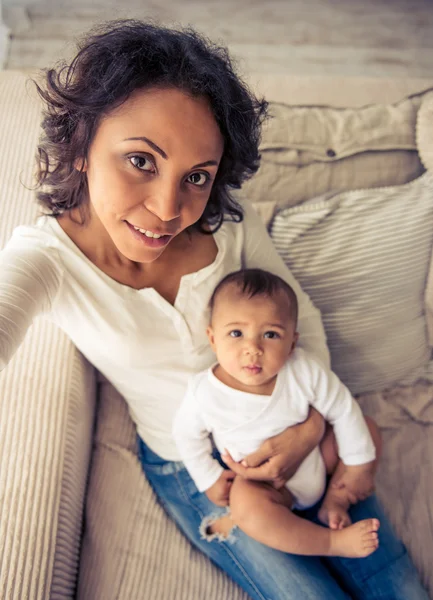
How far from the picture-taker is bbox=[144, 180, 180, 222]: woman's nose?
0.93m

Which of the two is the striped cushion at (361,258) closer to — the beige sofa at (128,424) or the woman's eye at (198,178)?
the beige sofa at (128,424)

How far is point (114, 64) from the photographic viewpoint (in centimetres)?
92

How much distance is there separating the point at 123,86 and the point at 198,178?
19cm

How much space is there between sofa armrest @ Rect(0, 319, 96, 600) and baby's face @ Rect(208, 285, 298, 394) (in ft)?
1.13

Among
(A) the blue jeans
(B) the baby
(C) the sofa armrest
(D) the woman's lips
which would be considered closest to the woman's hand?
(B) the baby

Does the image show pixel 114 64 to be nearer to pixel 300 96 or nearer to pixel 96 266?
pixel 96 266

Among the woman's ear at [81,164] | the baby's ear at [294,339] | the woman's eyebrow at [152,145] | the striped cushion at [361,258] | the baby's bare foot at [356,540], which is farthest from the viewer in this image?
the striped cushion at [361,258]

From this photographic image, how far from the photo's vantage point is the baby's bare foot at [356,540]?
1.12 meters

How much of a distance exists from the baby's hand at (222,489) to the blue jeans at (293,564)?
0.09 feet

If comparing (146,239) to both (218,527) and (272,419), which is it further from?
(218,527)

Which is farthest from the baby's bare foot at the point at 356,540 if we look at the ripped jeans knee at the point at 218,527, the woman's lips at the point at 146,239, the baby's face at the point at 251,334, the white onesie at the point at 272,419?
the woman's lips at the point at 146,239

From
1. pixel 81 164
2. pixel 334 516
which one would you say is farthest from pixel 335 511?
→ pixel 81 164

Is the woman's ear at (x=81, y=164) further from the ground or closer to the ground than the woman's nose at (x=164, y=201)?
further from the ground

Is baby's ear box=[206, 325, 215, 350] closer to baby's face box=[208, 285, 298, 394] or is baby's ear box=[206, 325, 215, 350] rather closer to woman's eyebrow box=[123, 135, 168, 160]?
baby's face box=[208, 285, 298, 394]
